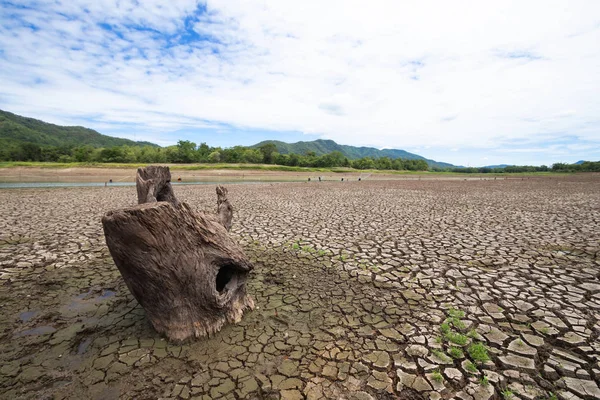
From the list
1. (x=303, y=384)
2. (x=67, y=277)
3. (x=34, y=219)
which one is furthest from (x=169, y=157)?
(x=303, y=384)

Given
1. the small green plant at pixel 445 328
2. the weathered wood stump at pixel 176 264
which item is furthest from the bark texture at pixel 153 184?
the small green plant at pixel 445 328

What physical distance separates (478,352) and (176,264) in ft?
13.8

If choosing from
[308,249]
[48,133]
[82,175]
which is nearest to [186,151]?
[82,175]

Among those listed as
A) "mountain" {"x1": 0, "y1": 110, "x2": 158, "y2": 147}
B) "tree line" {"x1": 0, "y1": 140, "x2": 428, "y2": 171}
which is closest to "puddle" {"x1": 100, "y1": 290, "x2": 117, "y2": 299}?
"tree line" {"x1": 0, "y1": 140, "x2": 428, "y2": 171}

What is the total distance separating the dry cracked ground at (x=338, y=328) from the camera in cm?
308

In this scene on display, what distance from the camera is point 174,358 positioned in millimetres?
3529

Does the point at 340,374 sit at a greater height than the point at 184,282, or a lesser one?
lesser

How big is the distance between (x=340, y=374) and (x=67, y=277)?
6454mm

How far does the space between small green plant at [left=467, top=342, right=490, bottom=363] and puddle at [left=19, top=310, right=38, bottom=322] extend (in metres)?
6.85

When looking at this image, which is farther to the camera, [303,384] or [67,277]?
[67,277]

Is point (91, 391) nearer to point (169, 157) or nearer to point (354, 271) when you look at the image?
point (354, 271)

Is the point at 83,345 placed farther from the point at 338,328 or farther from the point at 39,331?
the point at 338,328

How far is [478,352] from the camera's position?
347 centimetres

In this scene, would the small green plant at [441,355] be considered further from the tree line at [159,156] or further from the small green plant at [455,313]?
the tree line at [159,156]
